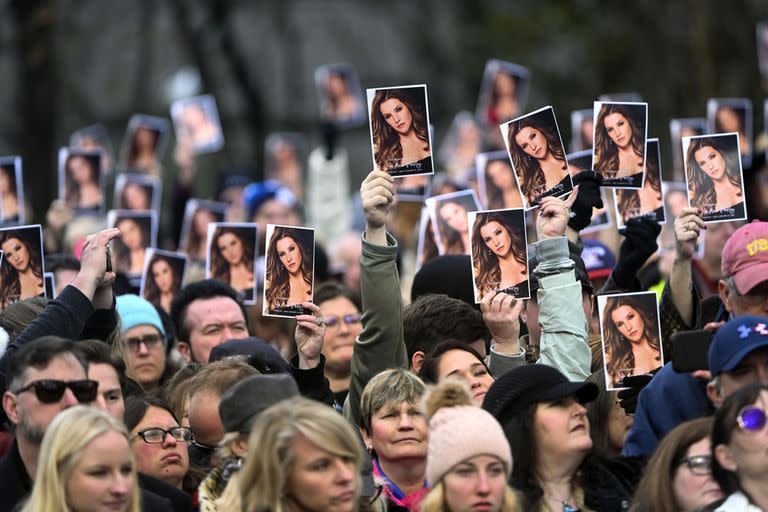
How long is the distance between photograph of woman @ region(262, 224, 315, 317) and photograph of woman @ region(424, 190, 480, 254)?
1669 mm

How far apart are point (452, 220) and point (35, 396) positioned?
147 inches

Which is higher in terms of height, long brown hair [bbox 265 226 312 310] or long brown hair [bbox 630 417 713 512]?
long brown hair [bbox 265 226 312 310]

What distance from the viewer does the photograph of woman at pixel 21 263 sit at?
880 centimetres

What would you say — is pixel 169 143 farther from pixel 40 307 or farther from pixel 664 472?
pixel 664 472

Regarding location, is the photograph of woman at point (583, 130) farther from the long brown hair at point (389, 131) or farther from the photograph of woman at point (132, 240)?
the long brown hair at point (389, 131)

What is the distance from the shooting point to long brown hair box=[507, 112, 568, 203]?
8.11 metres

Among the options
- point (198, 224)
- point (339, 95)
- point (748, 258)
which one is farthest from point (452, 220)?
point (339, 95)

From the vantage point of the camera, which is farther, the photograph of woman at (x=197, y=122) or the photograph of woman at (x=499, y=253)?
the photograph of woman at (x=197, y=122)

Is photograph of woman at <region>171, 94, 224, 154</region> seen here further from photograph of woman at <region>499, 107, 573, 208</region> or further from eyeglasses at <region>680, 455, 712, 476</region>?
eyeglasses at <region>680, 455, 712, 476</region>

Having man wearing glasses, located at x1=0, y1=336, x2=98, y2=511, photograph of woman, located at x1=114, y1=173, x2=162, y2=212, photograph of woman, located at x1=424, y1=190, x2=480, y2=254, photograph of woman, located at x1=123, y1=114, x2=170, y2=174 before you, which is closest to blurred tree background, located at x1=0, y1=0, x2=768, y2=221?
photograph of woman, located at x1=123, y1=114, x2=170, y2=174

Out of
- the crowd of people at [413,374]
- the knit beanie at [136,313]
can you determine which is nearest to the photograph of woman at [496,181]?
the crowd of people at [413,374]

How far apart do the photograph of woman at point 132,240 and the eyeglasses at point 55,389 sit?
13.2ft

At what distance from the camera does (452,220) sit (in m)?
10.0

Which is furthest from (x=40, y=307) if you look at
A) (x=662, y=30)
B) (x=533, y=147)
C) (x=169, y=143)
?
(x=169, y=143)
